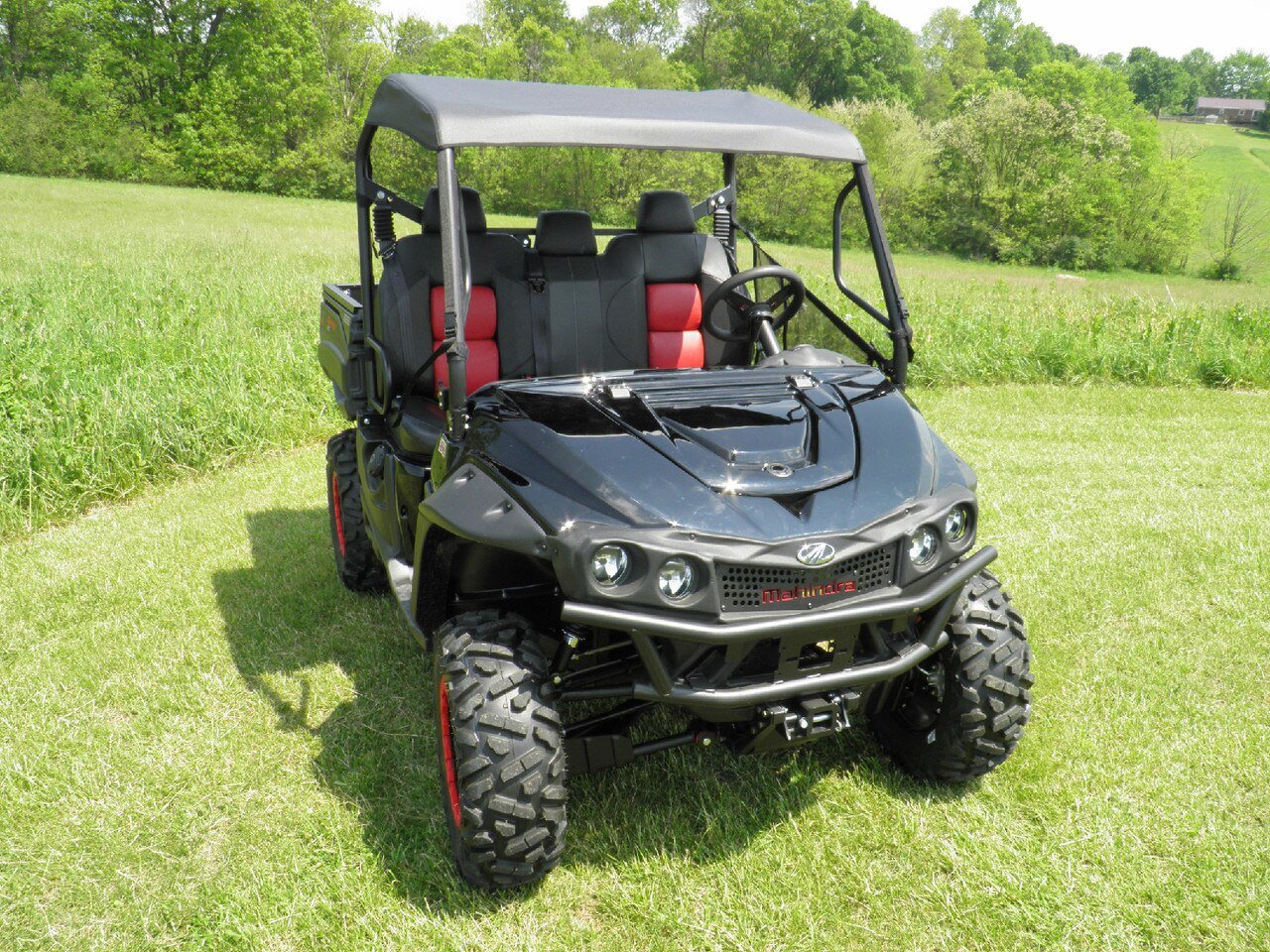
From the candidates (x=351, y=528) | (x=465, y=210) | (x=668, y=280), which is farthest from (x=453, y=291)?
(x=351, y=528)

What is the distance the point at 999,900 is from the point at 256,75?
43538 mm

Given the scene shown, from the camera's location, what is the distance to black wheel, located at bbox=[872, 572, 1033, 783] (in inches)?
102

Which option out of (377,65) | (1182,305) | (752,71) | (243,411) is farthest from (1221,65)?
(243,411)

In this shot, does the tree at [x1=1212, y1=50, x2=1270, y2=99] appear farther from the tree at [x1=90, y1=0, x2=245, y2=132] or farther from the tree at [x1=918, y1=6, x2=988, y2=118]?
the tree at [x1=90, y1=0, x2=245, y2=132]

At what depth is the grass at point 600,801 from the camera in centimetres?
235

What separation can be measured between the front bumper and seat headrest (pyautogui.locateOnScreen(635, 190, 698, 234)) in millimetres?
2096

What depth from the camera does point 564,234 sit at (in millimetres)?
3855

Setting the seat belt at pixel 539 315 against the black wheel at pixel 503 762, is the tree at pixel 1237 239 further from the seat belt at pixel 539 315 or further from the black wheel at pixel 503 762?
the black wheel at pixel 503 762

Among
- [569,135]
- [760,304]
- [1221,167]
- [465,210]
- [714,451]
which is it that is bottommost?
[714,451]

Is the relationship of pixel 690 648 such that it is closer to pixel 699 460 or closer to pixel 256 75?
pixel 699 460

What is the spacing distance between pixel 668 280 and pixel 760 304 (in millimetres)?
518

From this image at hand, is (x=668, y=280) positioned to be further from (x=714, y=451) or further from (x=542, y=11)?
(x=542, y=11)

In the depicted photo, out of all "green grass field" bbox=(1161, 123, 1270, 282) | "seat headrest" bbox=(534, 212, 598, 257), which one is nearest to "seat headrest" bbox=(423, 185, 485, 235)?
"seat headrest" bbox=(534, 212, 598, 257)

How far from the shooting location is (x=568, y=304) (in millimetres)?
3822
